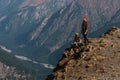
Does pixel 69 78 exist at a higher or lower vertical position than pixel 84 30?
lower

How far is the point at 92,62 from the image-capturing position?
66.2 metres

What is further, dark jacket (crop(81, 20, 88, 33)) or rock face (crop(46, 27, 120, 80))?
dark jacket (crop(81, 20, 88, 33))

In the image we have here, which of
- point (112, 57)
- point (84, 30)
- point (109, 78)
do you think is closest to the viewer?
point (109, 78)

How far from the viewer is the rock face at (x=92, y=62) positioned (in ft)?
199

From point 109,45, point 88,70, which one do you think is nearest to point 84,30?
point 109,45

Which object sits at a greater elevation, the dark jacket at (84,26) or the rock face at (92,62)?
the dark jacket at (84,26)

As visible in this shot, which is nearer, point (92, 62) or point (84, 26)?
point (92, 62)

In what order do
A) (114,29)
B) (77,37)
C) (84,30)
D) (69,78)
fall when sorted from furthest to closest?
(114,29)
(77,37)
(84,30)
(69,78)

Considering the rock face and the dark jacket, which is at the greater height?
the dark jacket

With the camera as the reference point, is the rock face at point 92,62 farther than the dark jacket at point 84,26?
No

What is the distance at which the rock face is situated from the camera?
60.5 meters

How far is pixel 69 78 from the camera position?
62094 millimetres

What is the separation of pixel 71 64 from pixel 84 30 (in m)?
7.57

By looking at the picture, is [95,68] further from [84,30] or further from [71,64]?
[84,30]
